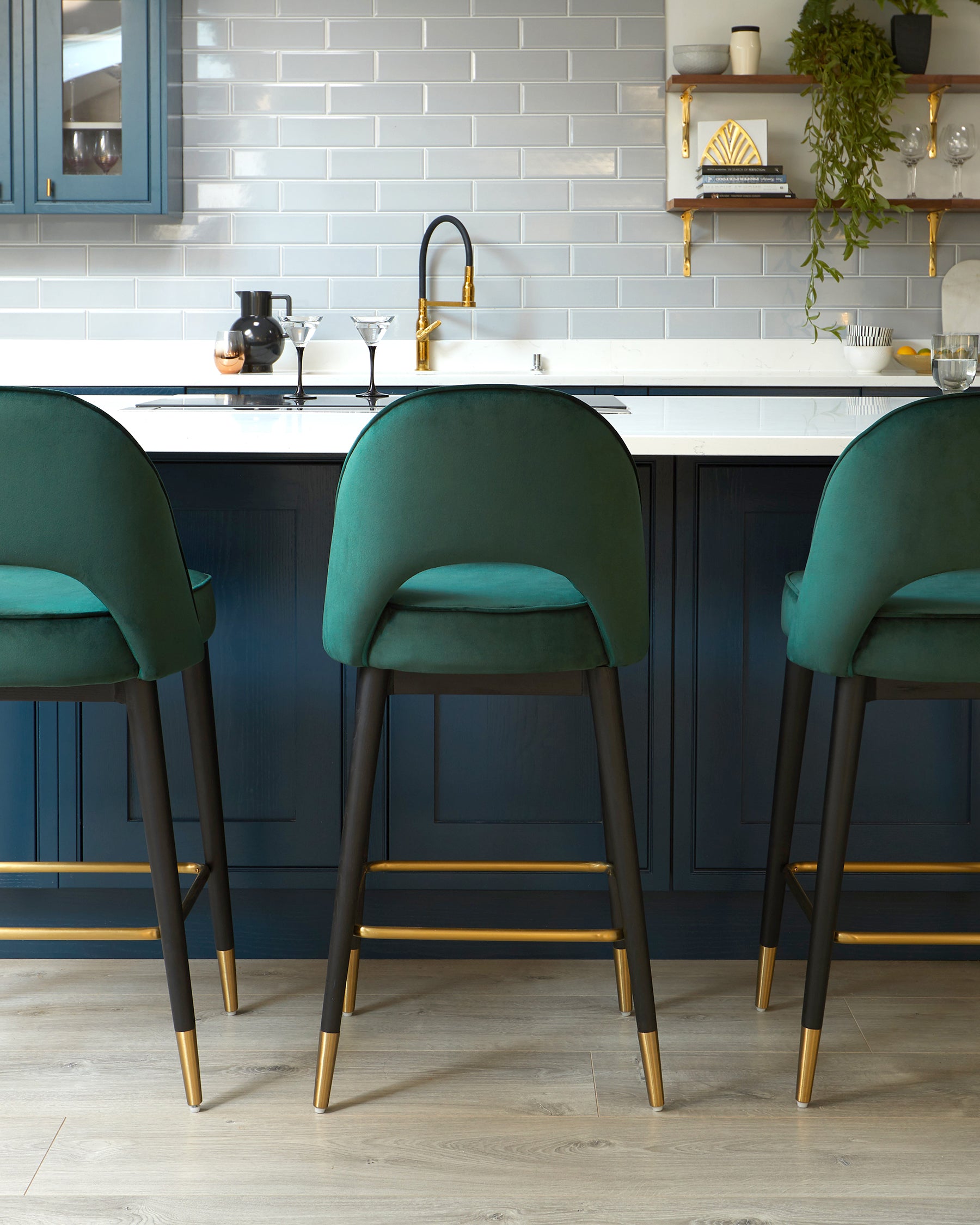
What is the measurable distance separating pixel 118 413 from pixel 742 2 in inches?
121

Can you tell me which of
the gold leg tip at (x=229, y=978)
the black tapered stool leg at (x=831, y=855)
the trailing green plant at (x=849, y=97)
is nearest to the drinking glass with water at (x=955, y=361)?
the black tapered stool leg at (x=831, y=855)

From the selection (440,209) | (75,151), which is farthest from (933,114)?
(75,151)

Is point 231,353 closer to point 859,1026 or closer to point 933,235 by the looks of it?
point 933,235

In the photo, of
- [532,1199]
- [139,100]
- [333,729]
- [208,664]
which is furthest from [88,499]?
[139,100]

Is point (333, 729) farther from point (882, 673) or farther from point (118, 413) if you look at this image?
point (882, 673)

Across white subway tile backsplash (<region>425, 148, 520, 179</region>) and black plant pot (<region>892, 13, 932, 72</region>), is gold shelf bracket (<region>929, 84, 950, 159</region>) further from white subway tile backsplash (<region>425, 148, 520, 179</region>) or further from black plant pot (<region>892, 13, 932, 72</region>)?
white subway tile backsplash (<region>425, 148, 520, 179</region>)

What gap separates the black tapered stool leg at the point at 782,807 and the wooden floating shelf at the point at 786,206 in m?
2.59

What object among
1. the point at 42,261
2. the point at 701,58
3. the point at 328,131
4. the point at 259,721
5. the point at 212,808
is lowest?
the point at 212,808

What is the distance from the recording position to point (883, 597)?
1515 mm

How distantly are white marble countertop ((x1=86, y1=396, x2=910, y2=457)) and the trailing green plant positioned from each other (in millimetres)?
2082

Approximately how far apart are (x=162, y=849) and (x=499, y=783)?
24.4 inches

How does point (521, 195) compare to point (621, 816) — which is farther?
point (521, 195)

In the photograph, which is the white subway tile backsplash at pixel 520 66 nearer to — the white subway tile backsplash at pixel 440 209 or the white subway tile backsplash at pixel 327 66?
the white subway tile backsplash at pixel 440 209

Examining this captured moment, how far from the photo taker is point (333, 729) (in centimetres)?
201
